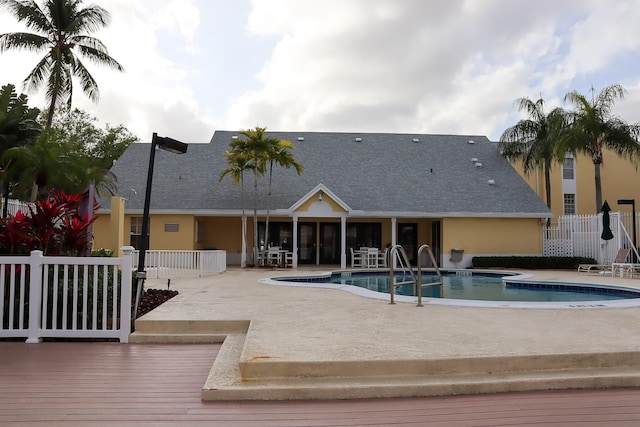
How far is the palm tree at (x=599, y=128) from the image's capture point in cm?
2066

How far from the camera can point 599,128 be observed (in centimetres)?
2083

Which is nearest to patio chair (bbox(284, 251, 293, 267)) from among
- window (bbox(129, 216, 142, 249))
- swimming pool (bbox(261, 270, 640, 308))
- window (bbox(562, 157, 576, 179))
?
swimming pool (bbox(261, 270, 640, 308))

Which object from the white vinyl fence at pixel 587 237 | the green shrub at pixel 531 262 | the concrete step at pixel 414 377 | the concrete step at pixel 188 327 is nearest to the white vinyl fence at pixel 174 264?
the concrete step at pixel 188 327

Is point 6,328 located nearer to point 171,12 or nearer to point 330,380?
point 330,380

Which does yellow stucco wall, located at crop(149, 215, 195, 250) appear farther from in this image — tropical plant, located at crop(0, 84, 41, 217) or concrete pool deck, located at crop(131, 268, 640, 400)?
concrete pool deck, located at crop(131, 268, 640, 400)

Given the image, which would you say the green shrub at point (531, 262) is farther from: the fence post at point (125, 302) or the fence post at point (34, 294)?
the fence post at point (34, 294)

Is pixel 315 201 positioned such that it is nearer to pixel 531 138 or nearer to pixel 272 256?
pixel 272 256

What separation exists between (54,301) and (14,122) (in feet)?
53.0

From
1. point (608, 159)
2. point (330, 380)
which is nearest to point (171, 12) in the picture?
point (330, 380)

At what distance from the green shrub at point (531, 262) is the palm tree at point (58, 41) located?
62.4ft

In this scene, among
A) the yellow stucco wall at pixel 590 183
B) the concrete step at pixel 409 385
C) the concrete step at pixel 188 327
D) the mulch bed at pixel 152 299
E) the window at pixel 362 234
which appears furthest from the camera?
the yellow stucco wall at pixel 590 183


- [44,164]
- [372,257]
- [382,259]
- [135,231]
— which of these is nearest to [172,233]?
[135,231]

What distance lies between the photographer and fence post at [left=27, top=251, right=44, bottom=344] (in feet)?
20.4

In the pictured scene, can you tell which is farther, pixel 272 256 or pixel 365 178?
pixel 365 178
